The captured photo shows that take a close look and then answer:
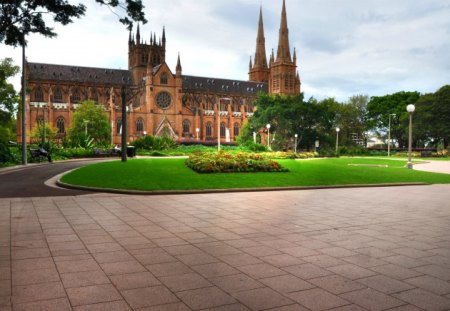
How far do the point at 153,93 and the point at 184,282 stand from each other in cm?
9278

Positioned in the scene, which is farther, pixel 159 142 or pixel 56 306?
pixel 159 142

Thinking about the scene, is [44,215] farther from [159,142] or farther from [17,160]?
[159,142]

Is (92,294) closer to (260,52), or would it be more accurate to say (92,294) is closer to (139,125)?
(139,125)

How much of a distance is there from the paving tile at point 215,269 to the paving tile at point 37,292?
5.51ft

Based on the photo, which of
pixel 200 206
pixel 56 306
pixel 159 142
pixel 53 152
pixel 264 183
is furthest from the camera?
pixel 159 142

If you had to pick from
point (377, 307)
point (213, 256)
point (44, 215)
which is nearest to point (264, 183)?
point (44, 215)

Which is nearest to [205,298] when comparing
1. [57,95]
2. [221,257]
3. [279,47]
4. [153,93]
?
[221,257]

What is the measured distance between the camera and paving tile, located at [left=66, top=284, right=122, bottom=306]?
4484 mm

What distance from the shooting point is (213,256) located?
6277 millimetres

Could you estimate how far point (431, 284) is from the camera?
508 centimetres

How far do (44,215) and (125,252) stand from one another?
13.1ft

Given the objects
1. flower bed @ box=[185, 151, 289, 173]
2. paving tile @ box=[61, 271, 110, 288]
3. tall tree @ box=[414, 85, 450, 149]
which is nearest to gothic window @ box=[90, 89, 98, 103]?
tall tree @ box=[414, 85, 450, 149]

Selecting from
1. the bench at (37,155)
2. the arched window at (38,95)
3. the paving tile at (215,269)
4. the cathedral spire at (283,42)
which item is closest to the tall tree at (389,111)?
the cathedral spire at (283,42)

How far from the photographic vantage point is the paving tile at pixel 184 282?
4.92m
